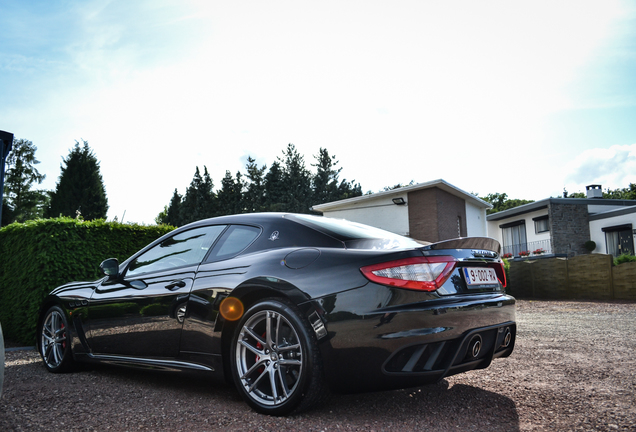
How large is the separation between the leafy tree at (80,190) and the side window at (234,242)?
4422 centimetres

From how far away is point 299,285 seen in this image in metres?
2.78

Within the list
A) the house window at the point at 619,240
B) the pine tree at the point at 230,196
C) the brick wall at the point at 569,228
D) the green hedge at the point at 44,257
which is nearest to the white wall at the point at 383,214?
the brick wall at the point at 569,228

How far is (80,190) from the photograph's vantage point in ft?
146

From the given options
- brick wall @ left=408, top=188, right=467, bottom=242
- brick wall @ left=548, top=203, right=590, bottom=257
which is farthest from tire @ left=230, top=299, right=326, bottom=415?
brick wall @ left=548, top=203, right=590, bottom=257

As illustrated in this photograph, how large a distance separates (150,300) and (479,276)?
2.43 metres

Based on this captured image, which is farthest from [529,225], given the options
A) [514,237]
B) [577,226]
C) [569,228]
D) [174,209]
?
[174,209]

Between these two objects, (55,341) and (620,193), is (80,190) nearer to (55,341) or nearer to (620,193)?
(55,341)

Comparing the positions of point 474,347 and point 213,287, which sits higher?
point 213,287

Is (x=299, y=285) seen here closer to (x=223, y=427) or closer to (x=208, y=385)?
(x=223, y=427)

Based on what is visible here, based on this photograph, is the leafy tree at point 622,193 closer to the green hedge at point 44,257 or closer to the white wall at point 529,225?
the white wall at point 529,225

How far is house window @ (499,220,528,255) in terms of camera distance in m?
30.3

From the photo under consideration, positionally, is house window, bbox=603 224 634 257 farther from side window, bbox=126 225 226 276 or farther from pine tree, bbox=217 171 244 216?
pine tree, bbox=217 171 244 216

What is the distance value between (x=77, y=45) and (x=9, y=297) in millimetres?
4100

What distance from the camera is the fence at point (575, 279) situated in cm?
1513
